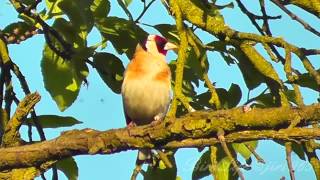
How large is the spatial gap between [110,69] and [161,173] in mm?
554

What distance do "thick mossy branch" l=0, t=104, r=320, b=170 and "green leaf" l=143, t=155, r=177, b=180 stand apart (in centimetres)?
51

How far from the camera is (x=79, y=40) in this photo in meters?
3.23

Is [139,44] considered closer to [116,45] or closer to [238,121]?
[116,45]

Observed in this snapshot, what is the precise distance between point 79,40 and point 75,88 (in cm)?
20

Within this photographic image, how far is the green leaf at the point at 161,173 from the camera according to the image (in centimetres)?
297

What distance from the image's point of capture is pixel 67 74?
328 centimetres

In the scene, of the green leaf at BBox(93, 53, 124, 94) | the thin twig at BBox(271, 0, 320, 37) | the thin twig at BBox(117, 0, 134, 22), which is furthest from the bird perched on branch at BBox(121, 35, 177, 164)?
the thin twig at BBox(271, 0, 320, 37)

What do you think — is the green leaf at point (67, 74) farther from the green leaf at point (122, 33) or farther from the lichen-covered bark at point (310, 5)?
the lichen-covered bark at point (310, 5)

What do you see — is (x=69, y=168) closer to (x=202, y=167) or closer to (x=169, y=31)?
(x=202, y=167)

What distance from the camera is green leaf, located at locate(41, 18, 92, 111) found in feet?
10.6

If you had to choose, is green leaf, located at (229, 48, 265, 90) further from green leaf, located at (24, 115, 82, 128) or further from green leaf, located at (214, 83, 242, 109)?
green leaf, located at (24, 115, 82, 128)

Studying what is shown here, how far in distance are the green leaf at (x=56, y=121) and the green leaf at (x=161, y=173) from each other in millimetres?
316

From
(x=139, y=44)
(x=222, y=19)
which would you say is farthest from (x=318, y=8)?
(x=139, y=44)

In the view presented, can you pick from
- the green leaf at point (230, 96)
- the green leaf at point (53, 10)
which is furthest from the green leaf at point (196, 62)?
the green leaf at point (53, 10)
